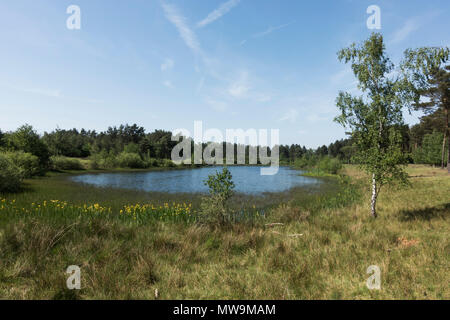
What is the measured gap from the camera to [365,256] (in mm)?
6082

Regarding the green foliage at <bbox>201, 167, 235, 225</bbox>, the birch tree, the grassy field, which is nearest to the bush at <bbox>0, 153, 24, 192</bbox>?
the grassy field

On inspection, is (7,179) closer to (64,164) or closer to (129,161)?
(64,164)

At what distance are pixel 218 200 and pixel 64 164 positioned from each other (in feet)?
194

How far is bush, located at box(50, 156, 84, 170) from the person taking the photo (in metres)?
50.4

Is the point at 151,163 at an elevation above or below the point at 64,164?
below

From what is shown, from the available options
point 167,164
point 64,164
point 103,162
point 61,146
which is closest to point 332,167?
point 167,164

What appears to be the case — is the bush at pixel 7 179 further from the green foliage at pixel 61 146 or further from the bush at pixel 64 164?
the green foliage at pixel 61 146

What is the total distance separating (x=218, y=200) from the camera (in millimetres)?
9859

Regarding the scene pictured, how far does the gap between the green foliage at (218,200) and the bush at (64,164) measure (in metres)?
56.0

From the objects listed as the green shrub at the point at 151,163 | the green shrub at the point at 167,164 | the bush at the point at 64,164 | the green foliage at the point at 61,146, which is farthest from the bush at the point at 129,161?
the green foliage at the point at 61,146

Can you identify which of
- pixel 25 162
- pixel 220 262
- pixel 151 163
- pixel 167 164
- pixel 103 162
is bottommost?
pixel 220 262

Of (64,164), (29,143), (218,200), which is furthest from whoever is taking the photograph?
(64,164)

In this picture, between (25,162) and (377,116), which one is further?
(25,162)

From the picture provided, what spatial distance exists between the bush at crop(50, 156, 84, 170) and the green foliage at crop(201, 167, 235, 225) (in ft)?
184
